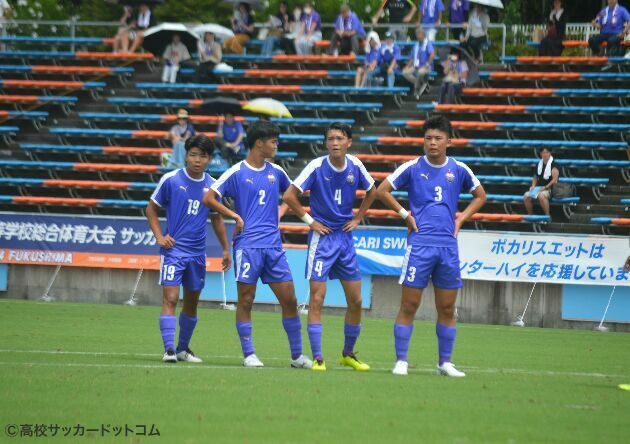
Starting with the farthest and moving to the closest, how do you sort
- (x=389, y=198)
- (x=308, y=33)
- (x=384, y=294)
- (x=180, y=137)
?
(x=308, y=33) → (x=180, y=137) → (x=384, y=294) → (x=389, y=198)

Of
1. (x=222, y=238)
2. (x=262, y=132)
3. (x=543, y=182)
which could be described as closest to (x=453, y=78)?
(x=543, y=182)

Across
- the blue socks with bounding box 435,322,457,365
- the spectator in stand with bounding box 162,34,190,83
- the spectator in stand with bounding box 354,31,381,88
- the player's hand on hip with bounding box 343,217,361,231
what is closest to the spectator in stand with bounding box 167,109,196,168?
the spectator in stand with bounding box 162,34,190,83

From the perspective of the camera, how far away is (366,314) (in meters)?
23.5

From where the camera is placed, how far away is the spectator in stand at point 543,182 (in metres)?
24.6

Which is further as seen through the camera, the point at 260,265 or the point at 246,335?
the point at 246,335

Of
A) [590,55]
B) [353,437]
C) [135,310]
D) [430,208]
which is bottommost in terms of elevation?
[135,310]

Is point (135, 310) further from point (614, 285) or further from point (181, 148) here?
point (614, 285)

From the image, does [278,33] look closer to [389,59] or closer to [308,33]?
[308,33]

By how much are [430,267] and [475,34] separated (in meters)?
18.9

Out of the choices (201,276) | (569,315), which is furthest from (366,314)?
(201,276)

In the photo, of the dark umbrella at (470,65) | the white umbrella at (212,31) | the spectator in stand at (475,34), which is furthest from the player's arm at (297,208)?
the white umbrella at (212,31)

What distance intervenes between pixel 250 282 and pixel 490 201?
541 inches

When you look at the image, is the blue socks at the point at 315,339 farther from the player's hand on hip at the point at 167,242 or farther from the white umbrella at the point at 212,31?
the white umbrella at the point at 212,31

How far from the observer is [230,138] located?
27828mm
